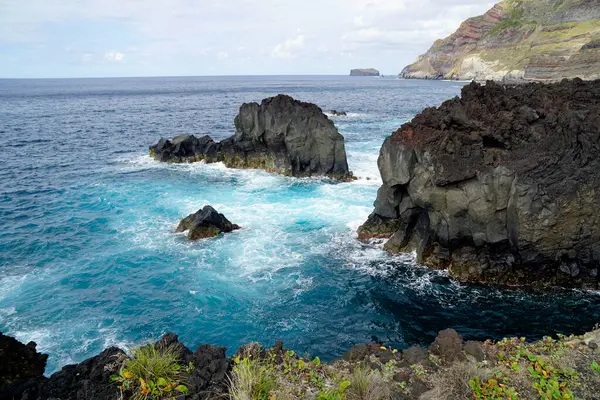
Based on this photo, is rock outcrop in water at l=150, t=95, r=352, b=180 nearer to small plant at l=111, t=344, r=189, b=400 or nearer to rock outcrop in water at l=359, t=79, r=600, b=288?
rock outcrop in water at l=359, t=79, r=600, b=288

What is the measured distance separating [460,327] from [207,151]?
45.0m

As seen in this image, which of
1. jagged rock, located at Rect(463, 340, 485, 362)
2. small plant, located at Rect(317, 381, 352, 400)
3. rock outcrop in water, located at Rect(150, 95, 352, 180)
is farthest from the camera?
rock outcrop in water, located at Rect(150, 95, 352, 180)

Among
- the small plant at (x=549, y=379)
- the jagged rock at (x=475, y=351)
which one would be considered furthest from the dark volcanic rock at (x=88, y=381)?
the small plant at (x=549, y=379)

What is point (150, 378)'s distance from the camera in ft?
40.4

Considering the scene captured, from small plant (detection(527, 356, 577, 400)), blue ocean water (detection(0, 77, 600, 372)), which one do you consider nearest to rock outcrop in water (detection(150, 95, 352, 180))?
blue ocean water (detection(0, 77, 600, 372))

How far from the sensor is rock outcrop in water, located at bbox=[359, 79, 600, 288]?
24.9 m

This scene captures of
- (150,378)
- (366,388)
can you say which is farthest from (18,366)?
(366,388)

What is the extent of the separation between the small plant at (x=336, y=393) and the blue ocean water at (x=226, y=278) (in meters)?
7.95

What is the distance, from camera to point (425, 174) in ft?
91.2

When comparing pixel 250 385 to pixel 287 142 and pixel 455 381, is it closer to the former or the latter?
pixel 455 381

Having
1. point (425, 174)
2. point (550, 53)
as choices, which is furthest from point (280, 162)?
point (550, 53)

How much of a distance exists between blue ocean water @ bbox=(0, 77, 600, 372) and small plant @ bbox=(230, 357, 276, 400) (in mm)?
8476

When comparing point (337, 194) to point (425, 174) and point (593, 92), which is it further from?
point (593, 92)

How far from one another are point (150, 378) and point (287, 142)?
4076 cm
